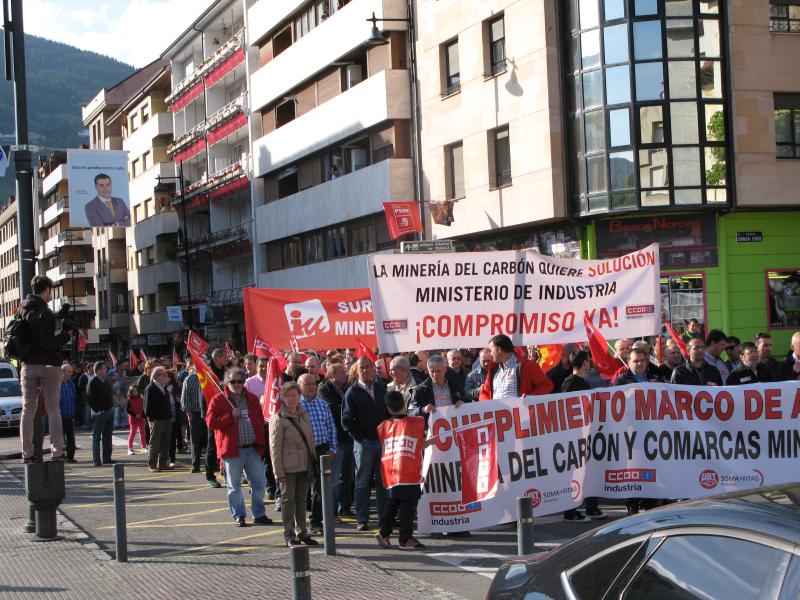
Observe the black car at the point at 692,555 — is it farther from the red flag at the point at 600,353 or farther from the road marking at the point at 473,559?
the red flag at the point at 600,353

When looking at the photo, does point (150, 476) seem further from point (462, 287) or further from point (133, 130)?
point (133, 130)

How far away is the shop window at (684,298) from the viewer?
26.7 metres

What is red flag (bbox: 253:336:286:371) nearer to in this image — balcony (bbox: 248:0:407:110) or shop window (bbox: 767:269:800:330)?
shop window (bbox: 767:269:800:330)

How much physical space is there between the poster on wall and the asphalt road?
4.65 metres

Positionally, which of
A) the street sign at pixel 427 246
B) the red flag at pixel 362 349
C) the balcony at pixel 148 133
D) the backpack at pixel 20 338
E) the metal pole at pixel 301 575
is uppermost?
the balcony at pixel 148 133

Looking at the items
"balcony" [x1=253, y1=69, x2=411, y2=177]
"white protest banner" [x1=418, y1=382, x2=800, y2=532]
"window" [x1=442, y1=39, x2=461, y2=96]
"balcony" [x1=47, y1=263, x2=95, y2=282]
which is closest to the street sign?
"white protest banner" [x1=418, y1=382, x2=800, y2=532]

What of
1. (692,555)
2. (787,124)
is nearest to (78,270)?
(787,124)

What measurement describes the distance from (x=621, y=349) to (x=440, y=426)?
3063 millimetres

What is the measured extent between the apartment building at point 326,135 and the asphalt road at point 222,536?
68.2 feet

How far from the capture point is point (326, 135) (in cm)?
4025

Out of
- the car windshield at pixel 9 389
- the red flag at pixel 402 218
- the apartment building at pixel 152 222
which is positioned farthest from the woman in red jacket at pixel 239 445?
the apartment building at pixel 152 222

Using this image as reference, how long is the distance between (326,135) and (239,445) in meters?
29.2

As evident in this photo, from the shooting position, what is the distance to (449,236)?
32.6 m

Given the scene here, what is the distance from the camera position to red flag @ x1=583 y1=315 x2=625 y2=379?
12562 mm
